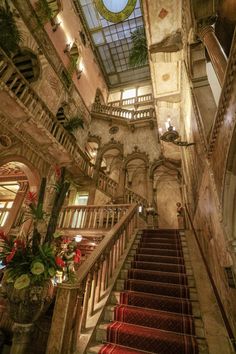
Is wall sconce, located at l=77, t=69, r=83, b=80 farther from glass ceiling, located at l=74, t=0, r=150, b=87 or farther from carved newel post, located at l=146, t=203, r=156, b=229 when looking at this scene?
carved newel post, located at l=146, t=203, r=156, b=229

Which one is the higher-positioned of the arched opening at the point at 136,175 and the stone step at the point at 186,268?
the arched opening at the point at 136,175

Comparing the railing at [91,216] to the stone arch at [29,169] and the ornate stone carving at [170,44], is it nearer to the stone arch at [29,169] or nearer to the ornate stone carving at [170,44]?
the stone arch at [29,169]

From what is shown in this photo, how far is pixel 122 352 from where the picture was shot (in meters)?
2.19

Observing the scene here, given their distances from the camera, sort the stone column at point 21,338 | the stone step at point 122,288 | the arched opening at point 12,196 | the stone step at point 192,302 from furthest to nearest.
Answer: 1. the arched opening at point 12,196
2. the stone step at point 122,288
3. the stone step at point 192,302
4. the stone column at point 21,338

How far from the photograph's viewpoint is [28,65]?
827 centimetres

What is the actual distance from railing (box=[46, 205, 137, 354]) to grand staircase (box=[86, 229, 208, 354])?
0.61ft

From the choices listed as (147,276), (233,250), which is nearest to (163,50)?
(233,250)

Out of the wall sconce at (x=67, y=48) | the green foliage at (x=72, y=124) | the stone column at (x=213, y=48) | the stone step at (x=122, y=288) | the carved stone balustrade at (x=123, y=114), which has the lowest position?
the stone step at (x=122, y=288)

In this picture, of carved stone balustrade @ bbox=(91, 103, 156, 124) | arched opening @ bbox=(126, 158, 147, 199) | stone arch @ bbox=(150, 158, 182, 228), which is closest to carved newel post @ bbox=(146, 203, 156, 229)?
stone arch @ bbox=(150, 158, 182, 228)

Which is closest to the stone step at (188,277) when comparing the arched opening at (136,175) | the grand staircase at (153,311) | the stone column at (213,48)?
the grand staircase at (153,311)

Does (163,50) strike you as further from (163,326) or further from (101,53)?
(101,53)

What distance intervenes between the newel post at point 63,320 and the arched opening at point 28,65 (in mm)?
9029

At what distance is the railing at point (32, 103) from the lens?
18.1 feet

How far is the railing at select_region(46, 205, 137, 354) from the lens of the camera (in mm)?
2004
